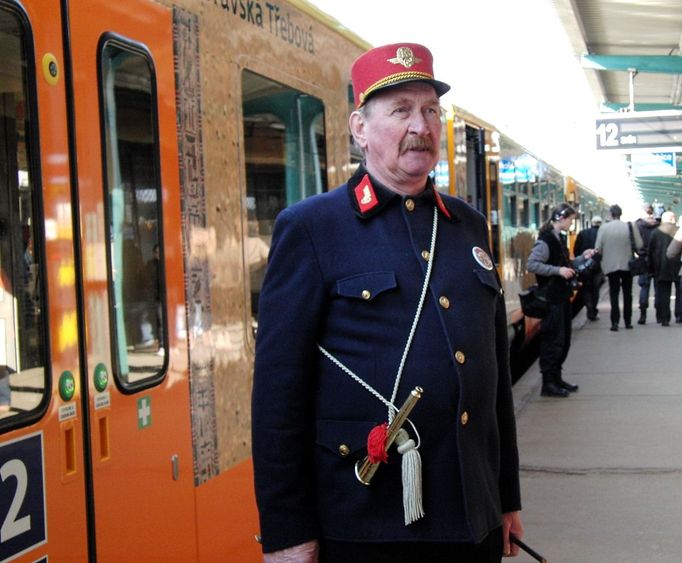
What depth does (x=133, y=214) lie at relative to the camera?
10.7ft

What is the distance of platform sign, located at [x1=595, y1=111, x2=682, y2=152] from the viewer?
66.0ft

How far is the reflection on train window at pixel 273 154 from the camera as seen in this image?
416 centimetres

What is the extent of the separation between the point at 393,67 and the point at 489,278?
1.77 feet

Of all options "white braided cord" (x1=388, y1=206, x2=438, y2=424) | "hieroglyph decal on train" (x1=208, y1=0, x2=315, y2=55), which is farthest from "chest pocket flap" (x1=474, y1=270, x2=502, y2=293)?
"hieroglyph decal on train" (x1=208, y1=0, x2=315, y2=55)

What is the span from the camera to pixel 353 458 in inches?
90.7

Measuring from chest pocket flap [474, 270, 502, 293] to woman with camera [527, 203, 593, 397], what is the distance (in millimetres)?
6430

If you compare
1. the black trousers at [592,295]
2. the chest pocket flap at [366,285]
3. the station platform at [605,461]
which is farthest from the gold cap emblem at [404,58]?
the black trousers at [592,295]

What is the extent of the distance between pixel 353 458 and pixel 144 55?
1685 mm

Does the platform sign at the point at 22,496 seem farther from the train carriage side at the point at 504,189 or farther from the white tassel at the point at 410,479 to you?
the train carriage side at the point at 504,189

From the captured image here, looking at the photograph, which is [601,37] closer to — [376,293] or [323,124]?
[323,124]

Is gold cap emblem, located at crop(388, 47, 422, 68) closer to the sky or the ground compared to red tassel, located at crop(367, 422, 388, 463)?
closer to the sky

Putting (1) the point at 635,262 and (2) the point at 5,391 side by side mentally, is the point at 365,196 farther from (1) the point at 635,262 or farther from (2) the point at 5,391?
(1) the point at 635,262

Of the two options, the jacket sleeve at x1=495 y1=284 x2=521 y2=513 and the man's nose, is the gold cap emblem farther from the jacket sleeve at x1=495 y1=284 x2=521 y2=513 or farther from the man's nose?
the jacket sleeve at x1=495 y1=284 x2=521 y2=513

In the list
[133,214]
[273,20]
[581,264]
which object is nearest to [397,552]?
[133,214]
